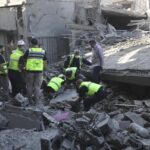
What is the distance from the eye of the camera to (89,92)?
32.7ft

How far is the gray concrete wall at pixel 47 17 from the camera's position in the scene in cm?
1825

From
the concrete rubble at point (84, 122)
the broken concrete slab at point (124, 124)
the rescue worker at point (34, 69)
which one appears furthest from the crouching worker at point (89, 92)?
the broken concrete slab at point (124, 124)

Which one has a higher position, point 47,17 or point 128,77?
point 47,17

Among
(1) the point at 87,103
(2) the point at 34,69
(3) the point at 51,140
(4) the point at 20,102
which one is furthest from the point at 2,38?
(3) the point at 51,140

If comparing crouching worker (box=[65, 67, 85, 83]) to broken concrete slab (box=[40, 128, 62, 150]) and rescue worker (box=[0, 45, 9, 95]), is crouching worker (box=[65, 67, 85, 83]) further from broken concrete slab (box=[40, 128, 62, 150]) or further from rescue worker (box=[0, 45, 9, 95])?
broken concrete slab (box=[40, 128, 62, 150])

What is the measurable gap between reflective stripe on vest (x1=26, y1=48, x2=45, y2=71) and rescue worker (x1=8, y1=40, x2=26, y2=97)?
40 centimetres

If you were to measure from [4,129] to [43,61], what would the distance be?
259cm

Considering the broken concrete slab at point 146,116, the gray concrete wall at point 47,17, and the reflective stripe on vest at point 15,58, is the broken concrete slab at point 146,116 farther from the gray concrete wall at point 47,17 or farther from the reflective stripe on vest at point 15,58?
the gray concrete wall at point 47,17

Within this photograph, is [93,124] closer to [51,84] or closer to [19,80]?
[51,84]

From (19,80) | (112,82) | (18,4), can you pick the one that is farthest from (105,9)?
(19,80)

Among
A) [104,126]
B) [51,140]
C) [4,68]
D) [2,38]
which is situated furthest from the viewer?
[2,38]

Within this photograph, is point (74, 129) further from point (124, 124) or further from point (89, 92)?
point (89, 92)

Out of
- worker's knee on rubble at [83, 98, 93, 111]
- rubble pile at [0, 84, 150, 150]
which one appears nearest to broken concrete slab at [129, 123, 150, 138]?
rubble pile at [0, 84, 150, 150]

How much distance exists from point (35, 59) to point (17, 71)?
1.10 meters
